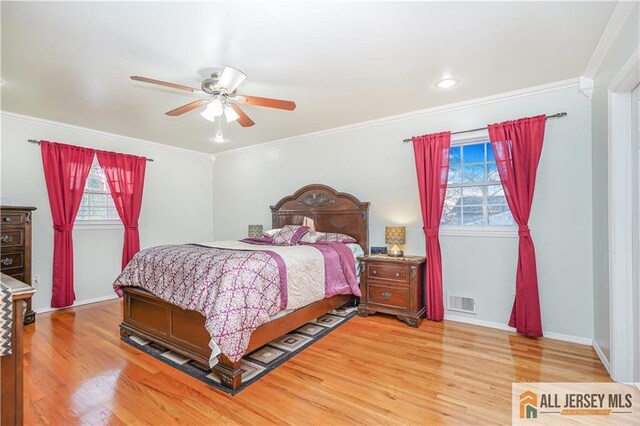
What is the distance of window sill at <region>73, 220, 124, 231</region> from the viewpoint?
437 centimetres

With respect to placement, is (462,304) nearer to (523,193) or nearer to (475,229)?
(475,229)

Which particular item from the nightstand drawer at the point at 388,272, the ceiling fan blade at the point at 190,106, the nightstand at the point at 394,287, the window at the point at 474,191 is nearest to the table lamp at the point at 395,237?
the nightstand at the point at 394,287

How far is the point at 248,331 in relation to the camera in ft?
7.32

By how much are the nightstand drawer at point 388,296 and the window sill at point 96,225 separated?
13.2 feet

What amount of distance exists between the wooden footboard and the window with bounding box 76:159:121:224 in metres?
2.11

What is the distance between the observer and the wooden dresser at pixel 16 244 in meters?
3.38

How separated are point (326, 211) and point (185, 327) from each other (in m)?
2.54

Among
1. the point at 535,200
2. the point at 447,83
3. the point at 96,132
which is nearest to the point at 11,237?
the point at 96,132

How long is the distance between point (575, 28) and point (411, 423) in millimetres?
2928

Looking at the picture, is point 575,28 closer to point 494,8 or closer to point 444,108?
point 494,8

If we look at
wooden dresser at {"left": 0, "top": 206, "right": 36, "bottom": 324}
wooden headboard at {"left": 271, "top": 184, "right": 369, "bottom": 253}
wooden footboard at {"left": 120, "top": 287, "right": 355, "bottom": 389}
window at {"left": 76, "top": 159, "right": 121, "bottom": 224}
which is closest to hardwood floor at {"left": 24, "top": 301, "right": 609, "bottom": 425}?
wooden footboard at {"left": 120, "top": 287, "right": 355, "bottom": 389}

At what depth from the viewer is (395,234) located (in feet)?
12.5

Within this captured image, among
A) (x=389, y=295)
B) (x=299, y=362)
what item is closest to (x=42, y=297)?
(x=299, y=362)

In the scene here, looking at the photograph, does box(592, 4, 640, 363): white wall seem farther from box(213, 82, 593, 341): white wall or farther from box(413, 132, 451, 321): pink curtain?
box(413, 132, 451, 321): pink curtain
